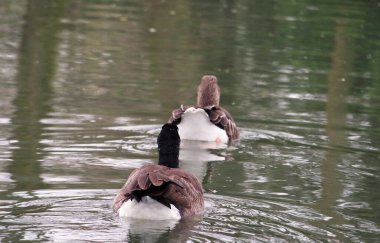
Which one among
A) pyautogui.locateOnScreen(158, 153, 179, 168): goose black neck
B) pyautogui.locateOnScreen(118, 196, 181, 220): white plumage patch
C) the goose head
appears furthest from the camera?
the goose head

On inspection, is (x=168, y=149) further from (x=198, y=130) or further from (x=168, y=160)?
(x=198, y=130)

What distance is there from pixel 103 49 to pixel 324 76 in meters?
4.86

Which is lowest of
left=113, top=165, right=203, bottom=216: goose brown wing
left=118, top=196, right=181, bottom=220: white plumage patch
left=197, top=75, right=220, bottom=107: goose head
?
left=118, top=196, right=181, bottom=220: white plumage patch

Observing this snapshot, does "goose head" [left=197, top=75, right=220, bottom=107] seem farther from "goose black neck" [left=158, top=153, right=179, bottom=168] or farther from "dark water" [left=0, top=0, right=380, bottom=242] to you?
"goose black neck" [left=158, top=153, right=179, bottom=168]

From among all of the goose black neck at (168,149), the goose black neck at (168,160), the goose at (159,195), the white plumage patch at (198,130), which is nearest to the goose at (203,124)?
the white plumage patch at (198,130)

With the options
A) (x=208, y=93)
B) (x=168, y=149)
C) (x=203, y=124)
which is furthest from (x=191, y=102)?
(x=168, y=149)

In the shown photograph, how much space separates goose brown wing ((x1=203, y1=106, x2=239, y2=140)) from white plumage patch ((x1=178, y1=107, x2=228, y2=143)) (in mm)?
59

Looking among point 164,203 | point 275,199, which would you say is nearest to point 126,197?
point 164,203

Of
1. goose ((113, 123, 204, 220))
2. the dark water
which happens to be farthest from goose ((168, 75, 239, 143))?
goose ((113, 123, 204, 220))

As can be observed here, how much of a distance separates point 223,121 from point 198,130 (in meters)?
0.36

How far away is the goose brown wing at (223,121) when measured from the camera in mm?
14922

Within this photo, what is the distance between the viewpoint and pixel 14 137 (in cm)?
1423

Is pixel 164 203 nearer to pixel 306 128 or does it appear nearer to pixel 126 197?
pixel 126 197

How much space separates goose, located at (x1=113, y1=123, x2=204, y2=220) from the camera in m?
10.0
